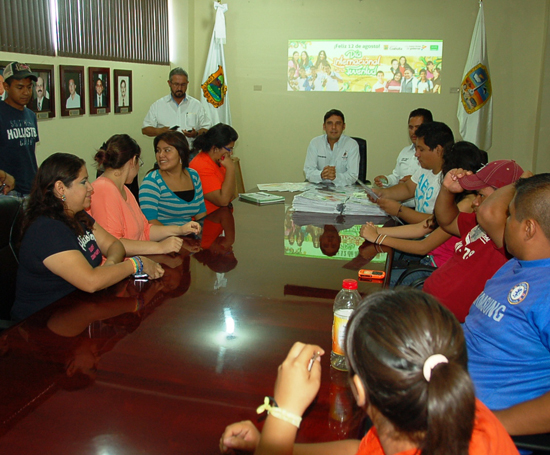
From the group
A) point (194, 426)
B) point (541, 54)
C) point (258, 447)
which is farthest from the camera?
point (541, 54)

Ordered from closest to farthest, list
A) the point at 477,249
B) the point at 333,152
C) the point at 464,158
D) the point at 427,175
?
the point at 477,249
the point at 464,158
the point at 427,175
the point at 333,152

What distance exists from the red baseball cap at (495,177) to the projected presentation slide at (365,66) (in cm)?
433

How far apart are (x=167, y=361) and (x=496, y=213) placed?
3.49ft

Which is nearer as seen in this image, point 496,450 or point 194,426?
point 496,450

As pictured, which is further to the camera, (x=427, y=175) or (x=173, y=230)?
(x=427, y=175)

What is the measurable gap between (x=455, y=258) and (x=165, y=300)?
106cm

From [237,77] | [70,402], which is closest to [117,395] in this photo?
[70,402]

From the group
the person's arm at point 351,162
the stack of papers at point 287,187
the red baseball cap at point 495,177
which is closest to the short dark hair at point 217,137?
the stack of papers at point 287,187

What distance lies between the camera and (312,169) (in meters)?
4.69

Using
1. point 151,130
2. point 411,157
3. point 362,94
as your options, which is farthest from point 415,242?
point 362,94

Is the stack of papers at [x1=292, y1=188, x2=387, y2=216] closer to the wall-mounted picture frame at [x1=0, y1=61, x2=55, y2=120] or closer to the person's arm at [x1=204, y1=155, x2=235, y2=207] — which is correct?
the person's arm at [x1=204, y1=155, x2=235, y2=207]

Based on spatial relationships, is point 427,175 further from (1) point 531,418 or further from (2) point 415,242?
(1) point 531,418

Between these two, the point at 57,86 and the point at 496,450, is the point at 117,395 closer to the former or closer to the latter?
the point at 496,450

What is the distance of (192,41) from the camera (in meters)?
6.36
